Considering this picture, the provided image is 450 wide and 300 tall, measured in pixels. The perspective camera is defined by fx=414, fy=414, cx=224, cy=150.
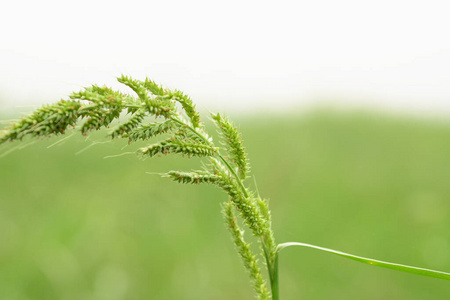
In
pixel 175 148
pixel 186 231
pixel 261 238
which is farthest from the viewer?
pixel 186 231

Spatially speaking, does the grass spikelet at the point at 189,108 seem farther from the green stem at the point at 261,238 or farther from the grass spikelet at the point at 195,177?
the grass spikelet at the point at 195,177

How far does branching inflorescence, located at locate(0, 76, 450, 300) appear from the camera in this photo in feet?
3.52

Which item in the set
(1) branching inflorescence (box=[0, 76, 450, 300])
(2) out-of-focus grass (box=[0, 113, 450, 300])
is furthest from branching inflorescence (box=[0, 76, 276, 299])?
(2) out-of-focus grass (box=[0, 113, 450, 300])

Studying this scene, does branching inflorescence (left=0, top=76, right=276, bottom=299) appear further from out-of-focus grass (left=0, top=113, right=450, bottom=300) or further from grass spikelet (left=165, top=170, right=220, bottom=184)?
out-of-focus grass (left=0, top=113, right=450, bottom=300)

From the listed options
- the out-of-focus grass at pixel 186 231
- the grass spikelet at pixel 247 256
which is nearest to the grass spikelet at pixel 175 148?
the grass spikelet at pixel 247 256

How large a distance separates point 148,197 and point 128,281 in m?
1.21

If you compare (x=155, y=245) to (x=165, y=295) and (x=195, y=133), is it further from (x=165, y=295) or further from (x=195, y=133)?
(x=195, y=133)

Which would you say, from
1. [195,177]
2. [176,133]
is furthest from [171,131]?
[195,177]

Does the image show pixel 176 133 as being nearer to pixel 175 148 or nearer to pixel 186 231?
pixel 175 148

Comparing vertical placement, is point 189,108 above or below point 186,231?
above

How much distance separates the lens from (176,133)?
4.07 ft

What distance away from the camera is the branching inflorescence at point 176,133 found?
1074 millimetres

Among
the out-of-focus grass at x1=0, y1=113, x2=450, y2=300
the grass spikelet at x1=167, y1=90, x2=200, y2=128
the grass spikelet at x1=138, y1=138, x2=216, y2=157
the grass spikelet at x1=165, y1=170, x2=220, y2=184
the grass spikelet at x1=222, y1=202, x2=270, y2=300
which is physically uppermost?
the grass spikelet at x1=167, y1=90, x2=200, y2=128

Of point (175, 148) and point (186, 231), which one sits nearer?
point (175, 148)
